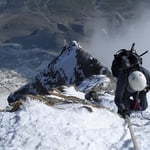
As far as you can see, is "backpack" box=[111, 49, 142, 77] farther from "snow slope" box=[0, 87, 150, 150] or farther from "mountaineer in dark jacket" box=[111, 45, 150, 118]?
"snow slope" box=[0, 87, 150, 150]

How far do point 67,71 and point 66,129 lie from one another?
2514 inches

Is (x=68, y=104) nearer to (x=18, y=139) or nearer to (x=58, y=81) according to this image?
(x=18, y=139)

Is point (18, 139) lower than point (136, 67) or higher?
lower

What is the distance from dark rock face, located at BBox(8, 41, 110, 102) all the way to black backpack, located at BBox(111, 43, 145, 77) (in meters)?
48.7

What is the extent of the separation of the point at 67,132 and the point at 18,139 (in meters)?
2.04

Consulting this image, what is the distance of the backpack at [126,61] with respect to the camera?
21844mm

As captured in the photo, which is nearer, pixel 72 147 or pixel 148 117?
pixel 72 147

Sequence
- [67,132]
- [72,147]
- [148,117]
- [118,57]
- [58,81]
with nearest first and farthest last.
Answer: [72,147] → [67,132] → [118,57] → [148,117] → [58,81]

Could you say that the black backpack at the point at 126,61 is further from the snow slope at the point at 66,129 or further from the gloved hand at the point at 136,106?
the snow slope at the point at 66,129

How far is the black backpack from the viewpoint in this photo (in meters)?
21.8

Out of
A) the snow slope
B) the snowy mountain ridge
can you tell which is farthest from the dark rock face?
the snow slope

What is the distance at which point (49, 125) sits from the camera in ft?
71.1

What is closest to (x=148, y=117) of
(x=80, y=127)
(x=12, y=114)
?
(x=80, y=127)

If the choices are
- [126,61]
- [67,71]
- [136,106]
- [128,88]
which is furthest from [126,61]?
[67,71]
